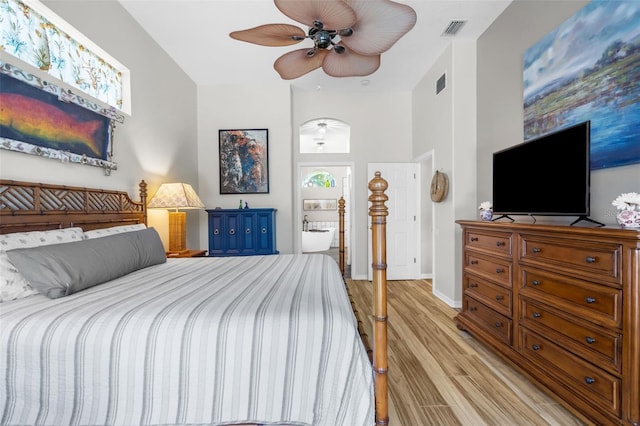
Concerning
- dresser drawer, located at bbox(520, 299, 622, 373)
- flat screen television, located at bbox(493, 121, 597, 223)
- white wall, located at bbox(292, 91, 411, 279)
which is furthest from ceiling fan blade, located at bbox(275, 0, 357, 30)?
white wall, located at bbox(292, 91, 411, 279)

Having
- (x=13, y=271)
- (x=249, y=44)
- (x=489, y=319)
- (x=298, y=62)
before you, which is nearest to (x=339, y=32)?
(x=298, y=62)

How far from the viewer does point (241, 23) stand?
2992 millimetres

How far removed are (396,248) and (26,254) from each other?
4.41m

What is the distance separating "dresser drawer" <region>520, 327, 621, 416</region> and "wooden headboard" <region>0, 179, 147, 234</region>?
10.8 ft

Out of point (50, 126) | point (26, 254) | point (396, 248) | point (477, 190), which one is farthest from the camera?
point (396, 248)

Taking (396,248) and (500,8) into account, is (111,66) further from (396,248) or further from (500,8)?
(396,248)

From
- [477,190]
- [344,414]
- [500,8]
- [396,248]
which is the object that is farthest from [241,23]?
[396,248]

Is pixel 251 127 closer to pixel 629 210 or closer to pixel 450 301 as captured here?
pixel 450 301

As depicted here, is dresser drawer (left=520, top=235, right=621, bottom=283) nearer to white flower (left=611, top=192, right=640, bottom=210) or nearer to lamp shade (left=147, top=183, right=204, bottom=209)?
white flower (left=611, top=192, right=640, bottom=210)

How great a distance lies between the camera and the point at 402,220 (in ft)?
15.7

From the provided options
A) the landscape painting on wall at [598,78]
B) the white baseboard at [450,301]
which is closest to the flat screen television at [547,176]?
the landscape painting on wall at [598,78]

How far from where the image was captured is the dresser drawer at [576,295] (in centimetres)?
138

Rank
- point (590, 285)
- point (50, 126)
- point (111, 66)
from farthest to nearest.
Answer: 1. point (111, 66)
2. point (50, 126)
3. point (590, 285)

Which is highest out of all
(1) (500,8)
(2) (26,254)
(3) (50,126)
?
(1) (500,8)
